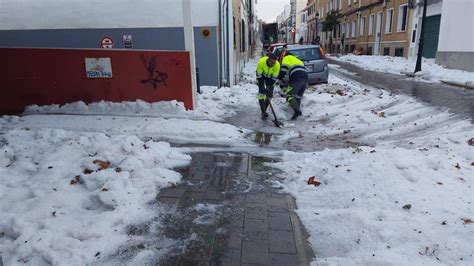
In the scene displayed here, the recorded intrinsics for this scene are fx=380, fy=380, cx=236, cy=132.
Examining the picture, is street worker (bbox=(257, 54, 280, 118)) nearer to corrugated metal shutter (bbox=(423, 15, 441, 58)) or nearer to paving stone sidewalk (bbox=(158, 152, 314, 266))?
paving stone sidewalk (bbox=(158, 152, 314, 266))

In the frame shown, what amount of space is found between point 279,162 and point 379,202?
1.91m

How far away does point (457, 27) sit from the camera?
1862 cm

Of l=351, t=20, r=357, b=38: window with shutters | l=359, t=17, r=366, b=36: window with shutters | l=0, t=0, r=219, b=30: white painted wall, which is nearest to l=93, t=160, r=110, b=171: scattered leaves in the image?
l=0, t=0, r=219, b=30: white painted wall

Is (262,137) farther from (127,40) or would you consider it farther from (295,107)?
(127,40)

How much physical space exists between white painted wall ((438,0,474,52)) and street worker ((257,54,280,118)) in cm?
1305

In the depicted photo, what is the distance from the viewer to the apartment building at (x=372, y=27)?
90.5 feet

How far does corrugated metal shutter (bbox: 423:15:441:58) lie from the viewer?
22.1 m

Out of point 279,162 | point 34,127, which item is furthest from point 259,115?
point 34,127

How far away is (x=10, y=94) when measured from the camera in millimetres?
8914

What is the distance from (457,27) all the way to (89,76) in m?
17.7

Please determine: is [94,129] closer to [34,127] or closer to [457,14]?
[34,127]

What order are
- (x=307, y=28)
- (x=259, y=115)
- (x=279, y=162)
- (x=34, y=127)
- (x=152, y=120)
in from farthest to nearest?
1. (x=307, y=28)
2. (x=259, y=115)
3. (x=152, y=120)
4. (x=34, y=127)
5. (x=279, y=162)

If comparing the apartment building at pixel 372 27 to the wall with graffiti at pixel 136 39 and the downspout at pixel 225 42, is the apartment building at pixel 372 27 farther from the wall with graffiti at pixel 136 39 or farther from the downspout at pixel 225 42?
the wall with graffiti at pixel 136 39

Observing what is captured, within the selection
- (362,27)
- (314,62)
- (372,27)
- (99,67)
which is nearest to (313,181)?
(99,67)
